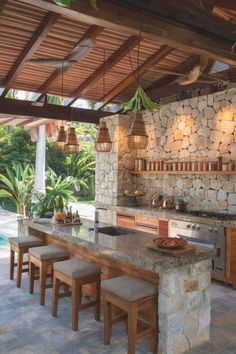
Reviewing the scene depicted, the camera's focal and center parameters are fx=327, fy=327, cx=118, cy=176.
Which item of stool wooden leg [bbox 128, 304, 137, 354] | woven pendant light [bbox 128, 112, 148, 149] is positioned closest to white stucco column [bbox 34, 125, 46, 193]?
woven pendant light [bbox 128, 112, 148, 149]

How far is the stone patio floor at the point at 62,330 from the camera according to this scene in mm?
3303

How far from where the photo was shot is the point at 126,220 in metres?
7.14

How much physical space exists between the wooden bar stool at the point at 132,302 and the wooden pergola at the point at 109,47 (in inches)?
107

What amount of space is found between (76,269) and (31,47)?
137 inches

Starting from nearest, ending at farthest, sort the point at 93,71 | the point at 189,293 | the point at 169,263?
1. the point at 169,263
2. the point at 189,293
3. the point at 93,71

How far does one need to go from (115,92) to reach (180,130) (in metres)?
1.70

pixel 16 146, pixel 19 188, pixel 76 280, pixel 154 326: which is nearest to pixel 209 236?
pixel 154 326

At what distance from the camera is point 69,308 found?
4.30 meters

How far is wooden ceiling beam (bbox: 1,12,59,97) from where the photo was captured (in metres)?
4.57

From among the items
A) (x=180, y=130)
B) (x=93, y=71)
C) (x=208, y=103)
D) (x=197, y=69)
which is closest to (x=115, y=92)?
(x=93, y=71)

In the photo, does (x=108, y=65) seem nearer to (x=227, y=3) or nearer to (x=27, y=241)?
(x=227, y=3)

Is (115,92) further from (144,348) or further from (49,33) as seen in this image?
(144,348)

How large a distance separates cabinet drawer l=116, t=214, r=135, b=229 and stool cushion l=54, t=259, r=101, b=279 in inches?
123

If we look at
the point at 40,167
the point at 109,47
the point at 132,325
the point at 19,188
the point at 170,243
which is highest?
the point at 109,47
